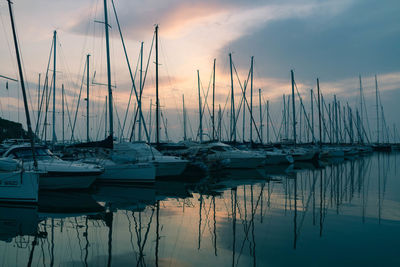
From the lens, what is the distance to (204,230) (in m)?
10.2

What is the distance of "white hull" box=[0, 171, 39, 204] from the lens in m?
13.2

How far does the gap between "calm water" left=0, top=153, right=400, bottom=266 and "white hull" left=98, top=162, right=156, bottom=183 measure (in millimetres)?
3023

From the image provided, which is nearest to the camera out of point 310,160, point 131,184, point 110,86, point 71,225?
point 71,225

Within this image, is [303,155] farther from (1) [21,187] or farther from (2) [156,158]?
(1) [21,187]

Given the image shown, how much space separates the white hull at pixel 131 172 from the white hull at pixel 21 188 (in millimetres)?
6844

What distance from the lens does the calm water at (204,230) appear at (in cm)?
770

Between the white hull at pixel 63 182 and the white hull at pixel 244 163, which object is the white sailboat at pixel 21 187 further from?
the white hull at pixel 244 163

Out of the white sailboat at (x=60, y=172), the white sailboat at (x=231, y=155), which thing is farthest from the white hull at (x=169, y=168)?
the white sailboat at (x=231, y=155)

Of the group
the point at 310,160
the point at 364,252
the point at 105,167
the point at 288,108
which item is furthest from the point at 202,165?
the point at 288,108

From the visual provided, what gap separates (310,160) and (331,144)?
28.7 metres

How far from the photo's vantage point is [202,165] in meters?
26.4

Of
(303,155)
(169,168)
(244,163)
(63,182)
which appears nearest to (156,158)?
(169,168)

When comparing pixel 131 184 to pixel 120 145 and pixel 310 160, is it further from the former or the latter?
pixel 310 160

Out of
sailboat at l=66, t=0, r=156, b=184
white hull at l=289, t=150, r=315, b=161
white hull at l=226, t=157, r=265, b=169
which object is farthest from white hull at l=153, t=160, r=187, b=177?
white hull at l=289, t=150, r=315, b=161
